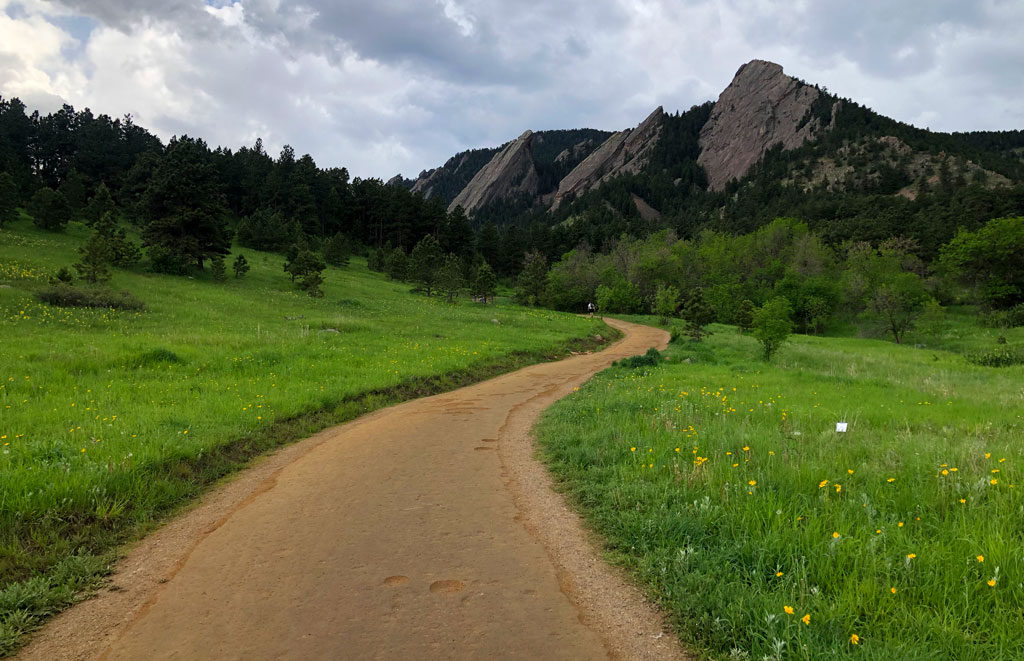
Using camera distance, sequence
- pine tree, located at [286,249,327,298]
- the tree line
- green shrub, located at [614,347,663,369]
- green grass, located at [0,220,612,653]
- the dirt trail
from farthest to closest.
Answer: the tree line, pine tree, located at [286,249,327,298], green shrub, located at [614,347,663,369], green grass, located at [0,220,612,653], the dirt trail

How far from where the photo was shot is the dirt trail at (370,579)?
3.77 m

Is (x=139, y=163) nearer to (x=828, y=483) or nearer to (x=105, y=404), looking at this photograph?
(x=105, y=404)

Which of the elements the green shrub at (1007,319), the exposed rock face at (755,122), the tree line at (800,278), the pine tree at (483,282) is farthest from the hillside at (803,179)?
the pine tree at (483,282)

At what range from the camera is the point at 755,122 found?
6954 inches

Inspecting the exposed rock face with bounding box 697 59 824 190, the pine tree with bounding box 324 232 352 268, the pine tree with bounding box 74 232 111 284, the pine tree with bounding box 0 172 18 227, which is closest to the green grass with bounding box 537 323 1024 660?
the pine tree with bounding box 74 232 111 284

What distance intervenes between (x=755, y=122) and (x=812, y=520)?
207304 mm

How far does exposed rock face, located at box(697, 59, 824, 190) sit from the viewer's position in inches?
6437

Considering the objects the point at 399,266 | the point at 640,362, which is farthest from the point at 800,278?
the point at 640,362

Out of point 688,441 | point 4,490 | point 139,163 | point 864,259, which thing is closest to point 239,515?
point 4,490

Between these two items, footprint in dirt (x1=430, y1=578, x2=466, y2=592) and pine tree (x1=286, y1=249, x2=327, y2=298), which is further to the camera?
pine tree (x1=286, y1=249, x2=327, y2=298)

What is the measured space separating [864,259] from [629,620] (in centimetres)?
7667

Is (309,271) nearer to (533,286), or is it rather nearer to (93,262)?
(93,262)

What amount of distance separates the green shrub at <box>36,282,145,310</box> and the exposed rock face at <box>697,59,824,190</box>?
17965cm

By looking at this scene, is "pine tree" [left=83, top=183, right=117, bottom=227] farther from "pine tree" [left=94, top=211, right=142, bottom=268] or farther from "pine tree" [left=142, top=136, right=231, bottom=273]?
A: "pine tree" [left=94, top=211, right=142, bottom=268]
